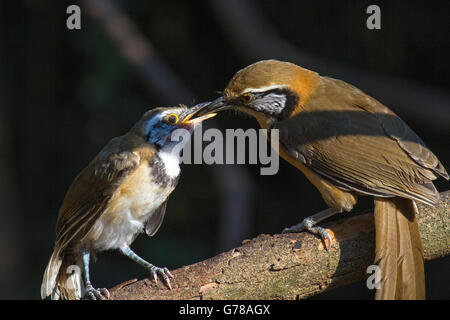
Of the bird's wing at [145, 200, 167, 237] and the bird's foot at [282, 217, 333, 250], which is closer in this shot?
the bird's foot at [282, 217, 333, 250]

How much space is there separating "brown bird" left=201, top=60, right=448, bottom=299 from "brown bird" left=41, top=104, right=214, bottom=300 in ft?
1.17

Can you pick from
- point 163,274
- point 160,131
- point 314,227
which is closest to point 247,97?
point 160,131

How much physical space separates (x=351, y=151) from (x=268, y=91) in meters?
0.66

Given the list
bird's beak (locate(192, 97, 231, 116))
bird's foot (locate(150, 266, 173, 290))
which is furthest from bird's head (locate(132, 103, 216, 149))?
bird's foot (locate(150, 266, 173, 290))

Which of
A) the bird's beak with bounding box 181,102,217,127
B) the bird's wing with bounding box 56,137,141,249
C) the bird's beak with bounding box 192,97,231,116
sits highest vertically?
the bird's beak with bounding box 192,97,231,116

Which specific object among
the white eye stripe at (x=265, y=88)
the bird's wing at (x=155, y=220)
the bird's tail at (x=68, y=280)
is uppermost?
the white eye stripe at (x=265, y=88)

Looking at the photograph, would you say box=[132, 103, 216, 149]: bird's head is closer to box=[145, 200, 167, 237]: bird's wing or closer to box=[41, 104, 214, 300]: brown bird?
box=[41, 104, 214, 300]: brown bird

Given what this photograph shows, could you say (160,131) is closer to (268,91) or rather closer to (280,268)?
(268,91)

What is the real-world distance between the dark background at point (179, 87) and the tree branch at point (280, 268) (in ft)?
8.04

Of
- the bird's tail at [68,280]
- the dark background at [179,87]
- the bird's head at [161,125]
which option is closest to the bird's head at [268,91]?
the bird's head at [161,125]

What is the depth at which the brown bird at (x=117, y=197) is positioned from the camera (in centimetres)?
369

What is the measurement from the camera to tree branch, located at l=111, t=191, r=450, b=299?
341 cm

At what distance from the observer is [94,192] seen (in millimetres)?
3734

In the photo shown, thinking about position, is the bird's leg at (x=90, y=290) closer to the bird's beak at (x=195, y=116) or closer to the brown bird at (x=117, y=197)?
the brown bird at (x=117, y=197)
